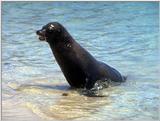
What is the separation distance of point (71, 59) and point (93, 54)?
3.93 feet

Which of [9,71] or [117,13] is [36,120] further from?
[117,13]

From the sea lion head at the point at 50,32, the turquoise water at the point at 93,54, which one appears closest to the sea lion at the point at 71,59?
the sea lion head at the point at 50,32

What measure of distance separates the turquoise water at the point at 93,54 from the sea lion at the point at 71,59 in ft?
0.54

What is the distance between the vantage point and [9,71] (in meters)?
7.10

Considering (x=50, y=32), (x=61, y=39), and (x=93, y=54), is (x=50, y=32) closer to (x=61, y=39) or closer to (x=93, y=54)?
(x=61, y=39)

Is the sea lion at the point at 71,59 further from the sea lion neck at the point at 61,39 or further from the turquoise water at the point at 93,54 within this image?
the turquoise water at the point at 93,54

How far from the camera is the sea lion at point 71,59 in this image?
21.7 feet

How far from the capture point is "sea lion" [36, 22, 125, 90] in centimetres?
662

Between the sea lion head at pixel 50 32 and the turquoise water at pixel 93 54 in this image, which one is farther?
the sea lion head at pixel 50 32

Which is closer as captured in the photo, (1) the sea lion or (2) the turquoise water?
(2) the turquoise water

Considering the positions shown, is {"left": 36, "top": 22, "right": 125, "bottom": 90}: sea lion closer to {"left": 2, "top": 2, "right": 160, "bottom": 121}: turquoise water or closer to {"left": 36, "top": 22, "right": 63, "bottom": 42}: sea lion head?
{"left": 36, "top": 22, "right": 63, "bottom": 42}: sea lion head

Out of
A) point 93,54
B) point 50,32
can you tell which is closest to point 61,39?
point 50,32

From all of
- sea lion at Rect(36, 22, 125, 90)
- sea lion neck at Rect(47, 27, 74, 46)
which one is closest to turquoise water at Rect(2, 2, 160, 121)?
sea lion at Rect(36, 22, 125, 90)

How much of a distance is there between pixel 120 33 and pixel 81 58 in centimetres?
209
